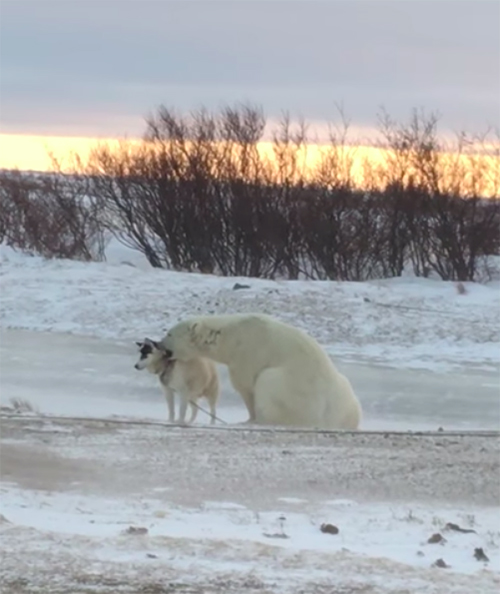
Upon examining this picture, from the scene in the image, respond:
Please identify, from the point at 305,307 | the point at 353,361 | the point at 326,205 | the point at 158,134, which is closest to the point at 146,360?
the point at 353,361

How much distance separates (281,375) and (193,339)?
1.44 m

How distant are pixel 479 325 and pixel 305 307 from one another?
130 inches

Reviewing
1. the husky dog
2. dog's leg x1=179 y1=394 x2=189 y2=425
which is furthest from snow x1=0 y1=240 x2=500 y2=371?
dog's leg x1=179 y1=394 x2=189 y2=425

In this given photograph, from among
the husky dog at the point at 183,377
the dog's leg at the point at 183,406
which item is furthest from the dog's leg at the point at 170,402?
the dog's leg at the point at 183,406

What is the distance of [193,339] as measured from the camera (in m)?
12.4

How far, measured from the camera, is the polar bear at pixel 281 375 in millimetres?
11070

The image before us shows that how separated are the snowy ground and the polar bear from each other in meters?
1.06

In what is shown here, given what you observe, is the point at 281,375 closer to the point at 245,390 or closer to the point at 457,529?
the point at 245,390

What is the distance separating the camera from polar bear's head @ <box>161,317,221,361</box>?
1222 cm

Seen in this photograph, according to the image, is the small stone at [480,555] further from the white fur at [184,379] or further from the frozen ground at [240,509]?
the white fur at [184,379]

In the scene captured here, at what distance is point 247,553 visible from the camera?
578cm

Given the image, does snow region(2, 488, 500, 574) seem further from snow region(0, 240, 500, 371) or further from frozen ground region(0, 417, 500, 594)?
snow region(0, 240, 500, 371)

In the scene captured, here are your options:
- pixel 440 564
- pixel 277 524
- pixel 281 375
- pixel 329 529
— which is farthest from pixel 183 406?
pixel 440 564

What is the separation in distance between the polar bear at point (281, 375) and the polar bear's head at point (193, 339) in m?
0.02
